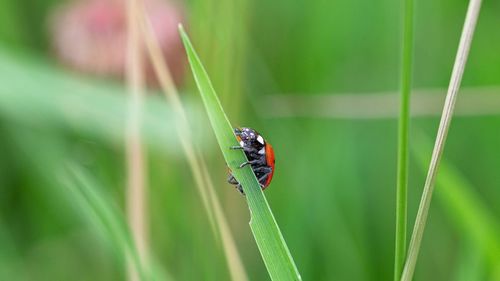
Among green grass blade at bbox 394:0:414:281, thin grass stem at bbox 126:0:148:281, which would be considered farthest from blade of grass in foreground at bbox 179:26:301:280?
thin grass stem at bbox 126:0:148:281

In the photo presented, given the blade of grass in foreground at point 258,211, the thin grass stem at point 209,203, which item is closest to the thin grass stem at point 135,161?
the thin grass stem at point 209,203

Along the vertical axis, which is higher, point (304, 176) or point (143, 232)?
point (304, 176)

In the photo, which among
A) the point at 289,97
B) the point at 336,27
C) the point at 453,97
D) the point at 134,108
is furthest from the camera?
the point at 336,27

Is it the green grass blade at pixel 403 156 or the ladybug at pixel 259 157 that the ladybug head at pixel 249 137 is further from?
the green grass blade at pixel 403 156

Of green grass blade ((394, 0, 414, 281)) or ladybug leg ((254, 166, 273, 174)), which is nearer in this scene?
green grass blade ((394, 0, 414, 281))

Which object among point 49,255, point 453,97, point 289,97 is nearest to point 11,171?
point 49,255

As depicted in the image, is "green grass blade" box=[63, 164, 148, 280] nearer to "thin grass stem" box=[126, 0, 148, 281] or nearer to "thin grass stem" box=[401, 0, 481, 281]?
"thin grass stem" box=[126, 0, 148, 281]

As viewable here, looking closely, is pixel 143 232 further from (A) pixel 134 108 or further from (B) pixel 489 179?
(B) pixel 489 179

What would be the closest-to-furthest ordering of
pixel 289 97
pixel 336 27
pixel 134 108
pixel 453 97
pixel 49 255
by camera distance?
pixel 453 97 < pixel 134 108 < pixel 49 255 < pixel 289 97 < pixel 336 27
